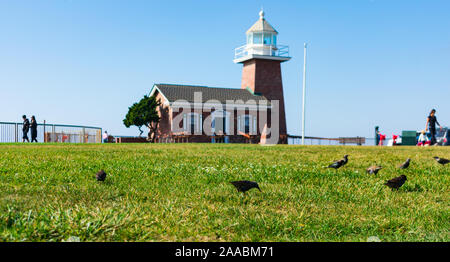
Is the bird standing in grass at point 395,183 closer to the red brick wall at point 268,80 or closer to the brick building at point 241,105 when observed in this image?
the brick building at point 241,105

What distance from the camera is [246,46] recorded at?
44625mm

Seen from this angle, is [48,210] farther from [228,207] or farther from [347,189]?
[347,189]

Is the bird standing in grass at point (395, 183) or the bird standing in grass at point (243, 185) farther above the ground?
the bird standing in grass at point (243, 185)

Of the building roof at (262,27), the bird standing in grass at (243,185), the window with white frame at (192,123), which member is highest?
the building roof at (262,27)

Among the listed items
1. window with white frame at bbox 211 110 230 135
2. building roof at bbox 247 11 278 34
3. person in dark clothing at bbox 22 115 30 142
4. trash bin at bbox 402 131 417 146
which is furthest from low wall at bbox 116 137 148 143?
trash bin at bbox 402 131 417 146

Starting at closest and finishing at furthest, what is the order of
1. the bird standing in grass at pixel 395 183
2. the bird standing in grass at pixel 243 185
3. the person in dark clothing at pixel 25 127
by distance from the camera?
the bird standing in grass at pixel 243 185
the bird standing in grass at pixel 395 183
the person in dark clothing at pixel 25 127

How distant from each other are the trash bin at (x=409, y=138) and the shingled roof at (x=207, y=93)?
1731 centimetres

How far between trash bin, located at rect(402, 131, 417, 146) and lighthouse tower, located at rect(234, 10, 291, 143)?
578 inches

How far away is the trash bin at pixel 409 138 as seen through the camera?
4838 cm

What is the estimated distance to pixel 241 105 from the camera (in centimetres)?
4462

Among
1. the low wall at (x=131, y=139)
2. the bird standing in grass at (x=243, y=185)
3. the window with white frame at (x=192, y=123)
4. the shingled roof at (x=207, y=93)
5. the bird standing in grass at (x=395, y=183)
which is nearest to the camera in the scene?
the bird standing in grass at (x=243, y=185)

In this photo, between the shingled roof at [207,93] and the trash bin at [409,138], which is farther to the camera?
the trash bin at [409,138]

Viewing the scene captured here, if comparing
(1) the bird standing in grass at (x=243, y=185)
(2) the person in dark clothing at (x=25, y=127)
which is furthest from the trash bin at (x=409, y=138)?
(1) the bird standing in grass at (x=243, y=185)

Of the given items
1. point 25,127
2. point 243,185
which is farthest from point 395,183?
point 25,127
